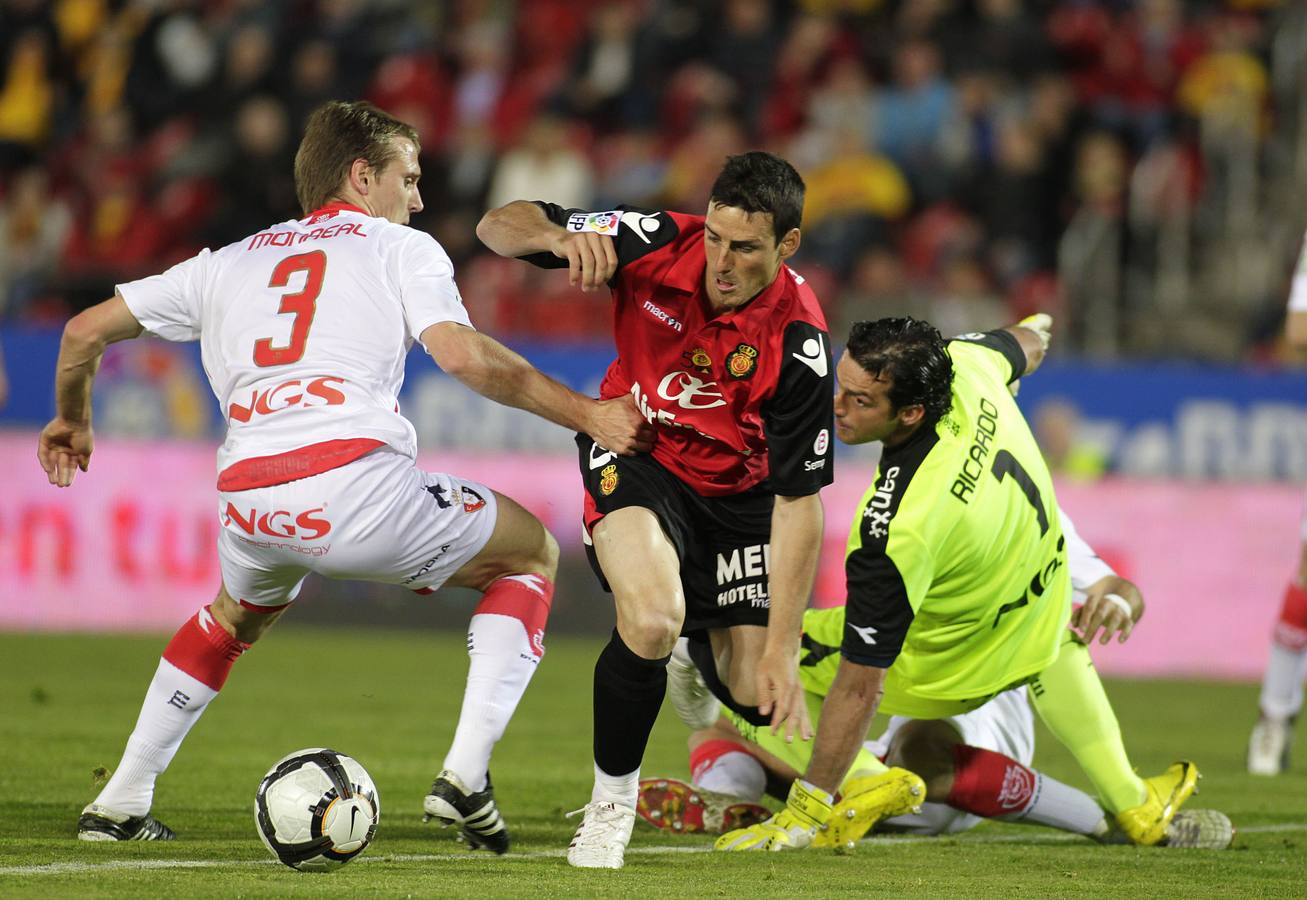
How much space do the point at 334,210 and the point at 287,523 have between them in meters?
1.01

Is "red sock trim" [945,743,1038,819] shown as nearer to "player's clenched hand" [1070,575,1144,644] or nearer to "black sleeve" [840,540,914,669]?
"player's clenched hand" [1070,575,1144,644]

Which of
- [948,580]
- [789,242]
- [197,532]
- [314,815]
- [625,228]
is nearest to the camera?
[314,815]

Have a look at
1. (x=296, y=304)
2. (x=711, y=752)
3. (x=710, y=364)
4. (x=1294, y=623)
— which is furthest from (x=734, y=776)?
(x=1294, y=623)

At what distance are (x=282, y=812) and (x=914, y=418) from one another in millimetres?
2230

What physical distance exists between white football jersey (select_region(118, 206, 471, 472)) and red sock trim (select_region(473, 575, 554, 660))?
53 cm

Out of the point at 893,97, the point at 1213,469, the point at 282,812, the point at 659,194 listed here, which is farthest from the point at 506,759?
the point at 893,97

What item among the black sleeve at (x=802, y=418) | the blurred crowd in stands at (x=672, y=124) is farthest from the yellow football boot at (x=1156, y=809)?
the blurred crowd in stands at (x=672, y=124)

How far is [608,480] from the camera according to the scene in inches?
225

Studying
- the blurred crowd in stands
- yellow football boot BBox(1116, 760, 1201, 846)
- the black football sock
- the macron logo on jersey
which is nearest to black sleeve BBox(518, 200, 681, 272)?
the macron logo on jersey

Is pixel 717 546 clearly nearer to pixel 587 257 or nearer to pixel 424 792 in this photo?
pixel 587 257

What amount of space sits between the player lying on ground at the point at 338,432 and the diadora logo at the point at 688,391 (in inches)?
9.9

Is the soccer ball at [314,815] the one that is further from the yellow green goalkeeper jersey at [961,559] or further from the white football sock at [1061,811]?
the white football sock at [1061,811]

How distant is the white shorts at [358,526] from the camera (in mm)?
5074

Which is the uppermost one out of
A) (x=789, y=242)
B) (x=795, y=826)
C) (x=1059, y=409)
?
(x=1059, y=409)
